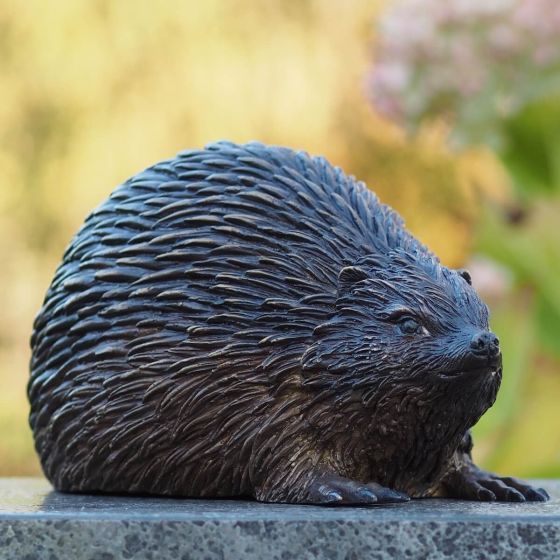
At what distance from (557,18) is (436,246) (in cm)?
294

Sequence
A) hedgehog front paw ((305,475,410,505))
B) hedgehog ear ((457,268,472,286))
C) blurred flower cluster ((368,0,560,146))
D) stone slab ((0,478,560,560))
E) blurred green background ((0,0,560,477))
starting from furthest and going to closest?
blurred green background ((0,0,560,477)), blurred flower cluster ((368,0,560,146)), hedgehog ear ((457,268,472,286)), hedgehog front paw ((305,475,410,505)), stone slab ((0,478,560,560))

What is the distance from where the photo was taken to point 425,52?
13.2 feet

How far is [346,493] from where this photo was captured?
A: 6.58 ft

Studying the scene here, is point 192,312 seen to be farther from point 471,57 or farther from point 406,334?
point 471,57

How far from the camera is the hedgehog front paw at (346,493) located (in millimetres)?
1990

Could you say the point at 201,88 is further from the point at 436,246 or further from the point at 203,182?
Result: the point at 203,182

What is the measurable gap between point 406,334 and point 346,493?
1.00 feet

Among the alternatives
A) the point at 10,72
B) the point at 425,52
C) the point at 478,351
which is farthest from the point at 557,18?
the point at 10,72

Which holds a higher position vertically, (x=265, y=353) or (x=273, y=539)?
(x=265, y=353)

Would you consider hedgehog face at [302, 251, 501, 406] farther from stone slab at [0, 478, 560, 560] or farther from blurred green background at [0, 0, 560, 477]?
blurred green background at [0, 0, 560, 477]

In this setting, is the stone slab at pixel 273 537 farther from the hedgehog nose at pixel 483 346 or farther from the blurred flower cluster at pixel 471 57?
the blurred flower cluster at pixel 471 57

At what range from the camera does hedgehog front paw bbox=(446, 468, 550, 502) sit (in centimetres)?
218

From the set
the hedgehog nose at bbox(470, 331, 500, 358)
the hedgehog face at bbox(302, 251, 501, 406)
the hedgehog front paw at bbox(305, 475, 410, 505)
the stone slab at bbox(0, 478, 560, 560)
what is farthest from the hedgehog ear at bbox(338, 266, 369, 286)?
the stone slab at bbox(0, 478, 560, 560)

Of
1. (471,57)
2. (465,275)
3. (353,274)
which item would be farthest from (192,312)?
(471,57)
